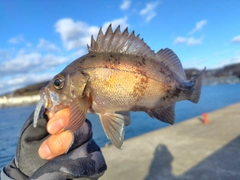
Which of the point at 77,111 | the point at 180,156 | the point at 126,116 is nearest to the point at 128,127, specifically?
the point at 180,156

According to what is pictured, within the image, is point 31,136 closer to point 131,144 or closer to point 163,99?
point 163,99

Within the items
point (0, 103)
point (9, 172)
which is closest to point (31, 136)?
point (9, 172)

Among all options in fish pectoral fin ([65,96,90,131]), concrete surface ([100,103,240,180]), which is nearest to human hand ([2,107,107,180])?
fish pectoral fin ([65,96,90,131])

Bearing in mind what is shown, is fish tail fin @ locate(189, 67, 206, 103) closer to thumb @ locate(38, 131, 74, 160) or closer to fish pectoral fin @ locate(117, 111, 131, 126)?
fish pectoral fin @ locate(117, 111, 131, 126)

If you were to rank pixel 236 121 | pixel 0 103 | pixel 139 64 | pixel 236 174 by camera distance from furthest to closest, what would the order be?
1. pixel 0 103
2. pixel 236 121
3. pixel 236 174
4. pixel 139 64

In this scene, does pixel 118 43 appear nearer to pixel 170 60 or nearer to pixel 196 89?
pixel 170 60
